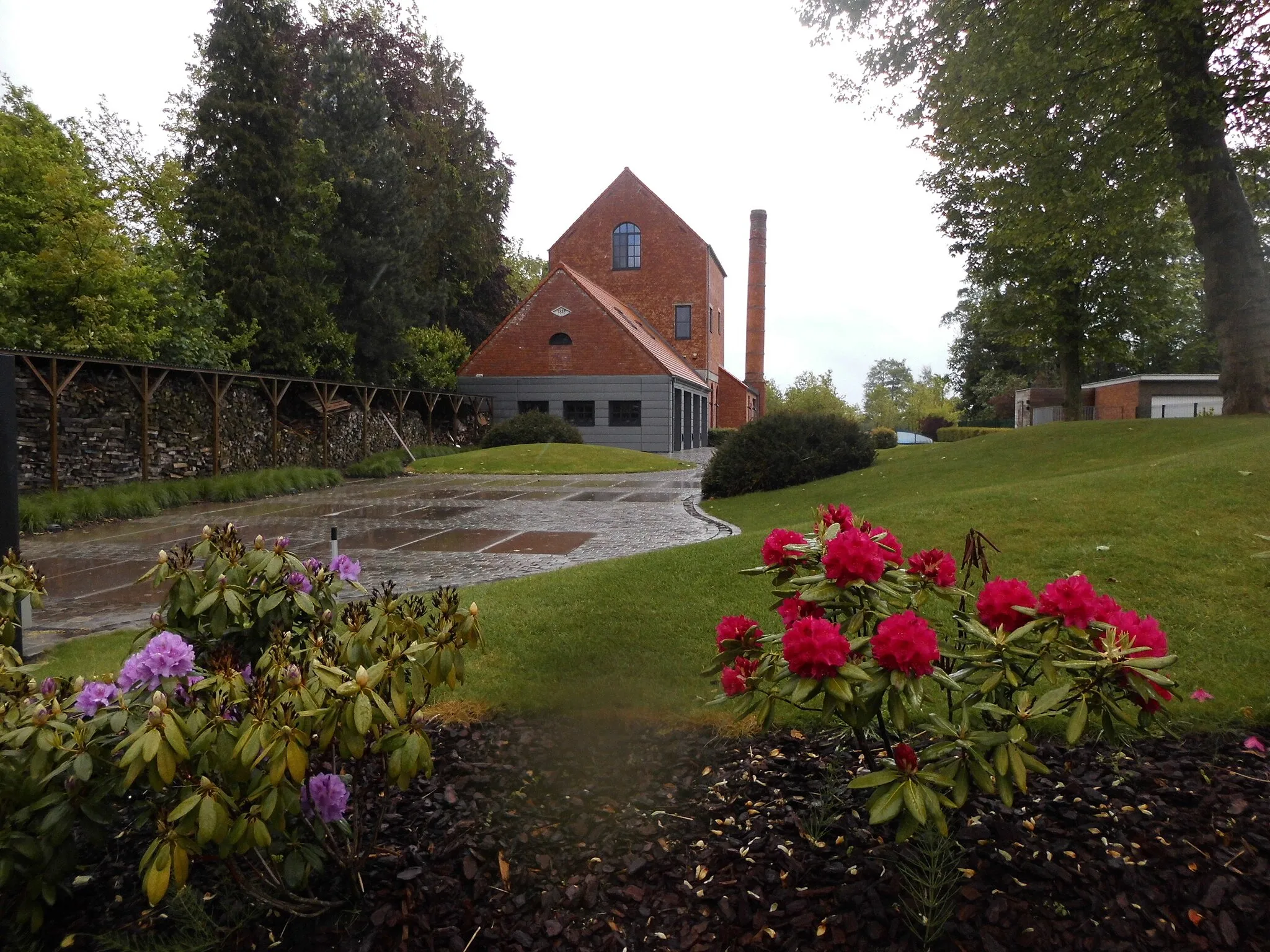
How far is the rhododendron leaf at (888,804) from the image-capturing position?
6.63 ft

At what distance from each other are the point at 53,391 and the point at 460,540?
8.47m

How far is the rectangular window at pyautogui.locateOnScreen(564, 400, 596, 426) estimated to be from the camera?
1353 inches

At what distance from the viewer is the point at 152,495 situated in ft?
47.5

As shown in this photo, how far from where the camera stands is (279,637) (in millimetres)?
2588

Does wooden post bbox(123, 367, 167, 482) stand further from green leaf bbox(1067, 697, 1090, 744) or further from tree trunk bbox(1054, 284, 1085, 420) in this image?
tree trunk bbox(1054, 284, 1085, 420)

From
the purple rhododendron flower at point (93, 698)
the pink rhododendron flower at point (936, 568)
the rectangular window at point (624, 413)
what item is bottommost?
the purple rhododendron flower at point (93, 698)

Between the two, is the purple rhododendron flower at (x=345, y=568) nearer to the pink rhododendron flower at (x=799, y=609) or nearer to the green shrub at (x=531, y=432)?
the pink rhododendron flower at (x=799, y=609)

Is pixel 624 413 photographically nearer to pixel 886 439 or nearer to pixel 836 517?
pixel 886 439

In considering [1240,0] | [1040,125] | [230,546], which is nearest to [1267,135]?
[1240,0]

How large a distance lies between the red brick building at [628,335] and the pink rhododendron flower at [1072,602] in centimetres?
3156

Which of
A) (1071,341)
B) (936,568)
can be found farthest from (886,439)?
(936,568)

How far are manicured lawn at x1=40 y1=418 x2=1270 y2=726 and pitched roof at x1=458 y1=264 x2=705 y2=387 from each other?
25149 mm

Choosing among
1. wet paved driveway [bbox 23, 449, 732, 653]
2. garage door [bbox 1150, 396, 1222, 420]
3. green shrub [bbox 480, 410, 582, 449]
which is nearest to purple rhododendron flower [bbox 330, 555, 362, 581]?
wet paved driveway [bbox 23, 449, 732, 653]

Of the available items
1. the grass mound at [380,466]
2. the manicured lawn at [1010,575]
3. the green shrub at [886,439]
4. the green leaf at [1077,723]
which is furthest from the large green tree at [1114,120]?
the green shrub at [886,439]
